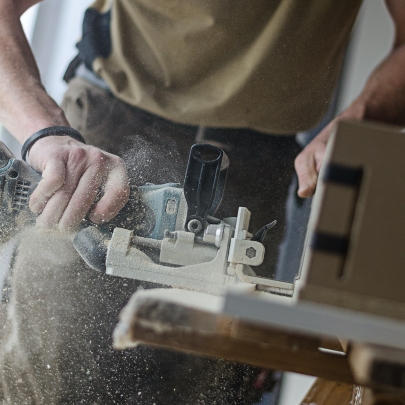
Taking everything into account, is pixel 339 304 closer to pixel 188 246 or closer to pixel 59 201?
pixel 188 246

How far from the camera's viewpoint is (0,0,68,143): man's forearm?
133cm

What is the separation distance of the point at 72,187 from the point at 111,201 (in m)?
0.11

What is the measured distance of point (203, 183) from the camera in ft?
4.03

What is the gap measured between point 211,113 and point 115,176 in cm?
33

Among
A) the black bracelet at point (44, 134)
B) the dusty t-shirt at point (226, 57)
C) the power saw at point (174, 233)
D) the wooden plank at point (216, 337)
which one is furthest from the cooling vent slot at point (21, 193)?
the wooden plank at point (216, 337)

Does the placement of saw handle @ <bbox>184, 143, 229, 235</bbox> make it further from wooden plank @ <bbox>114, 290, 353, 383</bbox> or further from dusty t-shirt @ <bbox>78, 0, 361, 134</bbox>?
wooden plank @ <bbox>114, 290, 353, 383</bbox>

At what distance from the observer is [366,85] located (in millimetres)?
1343

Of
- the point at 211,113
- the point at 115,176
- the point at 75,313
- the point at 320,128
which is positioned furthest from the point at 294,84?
the point at 75,313

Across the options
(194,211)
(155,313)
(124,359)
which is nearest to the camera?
(155,313)

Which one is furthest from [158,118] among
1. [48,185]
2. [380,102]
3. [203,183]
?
[380,102]

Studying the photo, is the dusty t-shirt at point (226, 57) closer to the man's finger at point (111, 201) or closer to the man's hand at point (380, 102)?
the man's hand at point (380, 102)

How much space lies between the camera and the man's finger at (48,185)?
1221 millimetres

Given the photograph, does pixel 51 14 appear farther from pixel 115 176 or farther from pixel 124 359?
pixel 124 359

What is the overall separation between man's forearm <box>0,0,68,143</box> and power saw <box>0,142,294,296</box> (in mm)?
96
